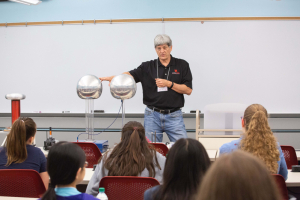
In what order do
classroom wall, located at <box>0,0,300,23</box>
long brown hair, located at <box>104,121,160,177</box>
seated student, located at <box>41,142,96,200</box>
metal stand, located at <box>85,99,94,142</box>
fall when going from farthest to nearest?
Result: classroom wall, located at <box>0,0,300,23</box>, metal stand, located at <box>85,99,94,142</box>, long brown hair, located at <box>104,121,160,177</box>, seated student, located at <box>41,142,96,200</box>

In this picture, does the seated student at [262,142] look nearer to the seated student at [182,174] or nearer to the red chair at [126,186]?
the red chair at [126,186]

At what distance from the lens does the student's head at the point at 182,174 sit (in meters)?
1.12

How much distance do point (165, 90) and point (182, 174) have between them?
2.17 m

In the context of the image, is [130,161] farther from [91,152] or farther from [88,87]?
[88,87]

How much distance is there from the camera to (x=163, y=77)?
3.34 m

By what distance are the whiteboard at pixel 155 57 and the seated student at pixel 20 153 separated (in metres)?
2.64

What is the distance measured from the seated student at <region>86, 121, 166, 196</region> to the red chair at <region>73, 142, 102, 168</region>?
57 cm

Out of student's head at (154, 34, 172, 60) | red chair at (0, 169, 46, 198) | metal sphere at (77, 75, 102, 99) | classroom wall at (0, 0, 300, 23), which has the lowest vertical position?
red chair at (0, 169, 46, 198)

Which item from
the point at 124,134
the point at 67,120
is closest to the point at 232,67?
the point at 67,120

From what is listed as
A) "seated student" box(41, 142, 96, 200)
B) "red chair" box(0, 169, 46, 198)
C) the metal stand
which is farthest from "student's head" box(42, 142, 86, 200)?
the metal stand

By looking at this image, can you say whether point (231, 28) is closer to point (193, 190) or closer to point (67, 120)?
point (67, 120)

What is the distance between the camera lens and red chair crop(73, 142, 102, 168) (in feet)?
7.72

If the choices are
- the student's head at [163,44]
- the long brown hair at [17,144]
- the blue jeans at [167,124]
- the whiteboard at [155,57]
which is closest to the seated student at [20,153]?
the long brown hair at [17,144]

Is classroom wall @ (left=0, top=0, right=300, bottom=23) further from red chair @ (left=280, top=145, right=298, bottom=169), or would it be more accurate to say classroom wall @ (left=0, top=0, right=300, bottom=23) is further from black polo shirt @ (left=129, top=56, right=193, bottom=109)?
red chair @ (left=280, top=145, right=298, bottom=169)
